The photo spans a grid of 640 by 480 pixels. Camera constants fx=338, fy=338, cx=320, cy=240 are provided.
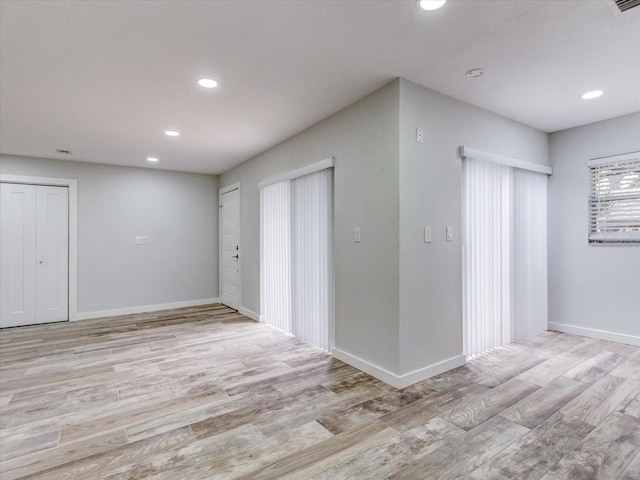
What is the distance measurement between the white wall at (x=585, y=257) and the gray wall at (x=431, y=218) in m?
1.58

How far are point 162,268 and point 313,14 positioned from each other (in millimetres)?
5227

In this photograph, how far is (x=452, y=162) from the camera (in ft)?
10.1

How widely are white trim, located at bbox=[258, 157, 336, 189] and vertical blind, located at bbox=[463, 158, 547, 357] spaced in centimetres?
133

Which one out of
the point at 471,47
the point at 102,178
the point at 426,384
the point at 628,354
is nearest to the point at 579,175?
the point at 628,354

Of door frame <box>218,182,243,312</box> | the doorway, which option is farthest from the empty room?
the doorway

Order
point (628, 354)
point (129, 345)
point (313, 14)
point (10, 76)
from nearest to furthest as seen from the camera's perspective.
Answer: point (313, 14)
point (10, 76)
point (628, 354)
point (129, 345)

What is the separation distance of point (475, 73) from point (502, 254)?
194 cm

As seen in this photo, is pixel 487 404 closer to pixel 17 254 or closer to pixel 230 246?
pixel 230 246

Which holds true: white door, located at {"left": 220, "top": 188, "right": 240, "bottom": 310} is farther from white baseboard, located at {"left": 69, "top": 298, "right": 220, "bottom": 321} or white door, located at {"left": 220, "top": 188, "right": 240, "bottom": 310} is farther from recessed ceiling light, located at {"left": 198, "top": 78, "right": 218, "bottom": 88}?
recessed ceiling light, located at {"left": 198, "top": 78, "right": 218, "bottom": 88}

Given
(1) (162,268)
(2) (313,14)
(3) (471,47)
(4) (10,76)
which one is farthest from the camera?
(1) (162,268)

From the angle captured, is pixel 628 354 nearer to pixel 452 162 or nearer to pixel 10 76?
pixel 452 162

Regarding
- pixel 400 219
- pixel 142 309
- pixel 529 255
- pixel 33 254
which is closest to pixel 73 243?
pixel 33 254

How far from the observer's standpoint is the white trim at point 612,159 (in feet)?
11.7

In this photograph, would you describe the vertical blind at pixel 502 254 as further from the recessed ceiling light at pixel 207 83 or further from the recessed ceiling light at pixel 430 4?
the recessed ceiling light at pixel 207 83
